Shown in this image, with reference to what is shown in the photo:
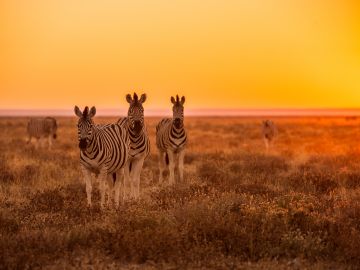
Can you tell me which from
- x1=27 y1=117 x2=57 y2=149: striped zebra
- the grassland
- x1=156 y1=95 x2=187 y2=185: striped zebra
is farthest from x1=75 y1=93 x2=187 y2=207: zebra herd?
x1=27 y1=117 x2=57 y2=149: striped zebra

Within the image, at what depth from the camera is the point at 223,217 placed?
8383 mm

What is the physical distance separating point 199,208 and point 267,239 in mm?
1361

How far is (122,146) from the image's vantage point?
1147cm

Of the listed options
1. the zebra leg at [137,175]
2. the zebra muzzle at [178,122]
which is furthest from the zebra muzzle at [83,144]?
the zebra muzzle at [178,122]

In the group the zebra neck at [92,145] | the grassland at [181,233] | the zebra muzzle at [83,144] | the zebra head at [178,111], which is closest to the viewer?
the grassland at [181,233]

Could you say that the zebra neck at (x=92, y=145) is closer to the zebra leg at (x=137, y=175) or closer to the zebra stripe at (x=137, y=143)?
the zebra leg at (x=137, y=175)

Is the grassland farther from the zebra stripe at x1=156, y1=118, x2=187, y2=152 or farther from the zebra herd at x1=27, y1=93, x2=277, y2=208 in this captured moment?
the zebra stripe at x1=156, y1=118, x2=187, y2=152

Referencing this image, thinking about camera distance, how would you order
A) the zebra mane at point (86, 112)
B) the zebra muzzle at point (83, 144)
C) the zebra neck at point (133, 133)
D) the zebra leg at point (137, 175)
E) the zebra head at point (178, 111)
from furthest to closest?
the zebra head at point (178, 111) < the zebra neck at point (133, 133) < the zebra leg at point (137, 175) < the zebra mane at point (86, 112) < the zebra muzzle at point (83, 144)

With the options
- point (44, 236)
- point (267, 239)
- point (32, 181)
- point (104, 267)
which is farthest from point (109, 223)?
point (32, 181)

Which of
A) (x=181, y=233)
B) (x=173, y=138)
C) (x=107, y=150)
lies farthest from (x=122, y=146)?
(x=181, y=233)

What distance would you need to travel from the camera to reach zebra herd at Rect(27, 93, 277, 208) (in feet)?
33.5

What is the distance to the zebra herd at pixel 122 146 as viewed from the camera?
402 inches

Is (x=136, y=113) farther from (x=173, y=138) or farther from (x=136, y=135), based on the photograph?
(x=173, y=138)

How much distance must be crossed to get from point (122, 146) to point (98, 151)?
125 centimetres
